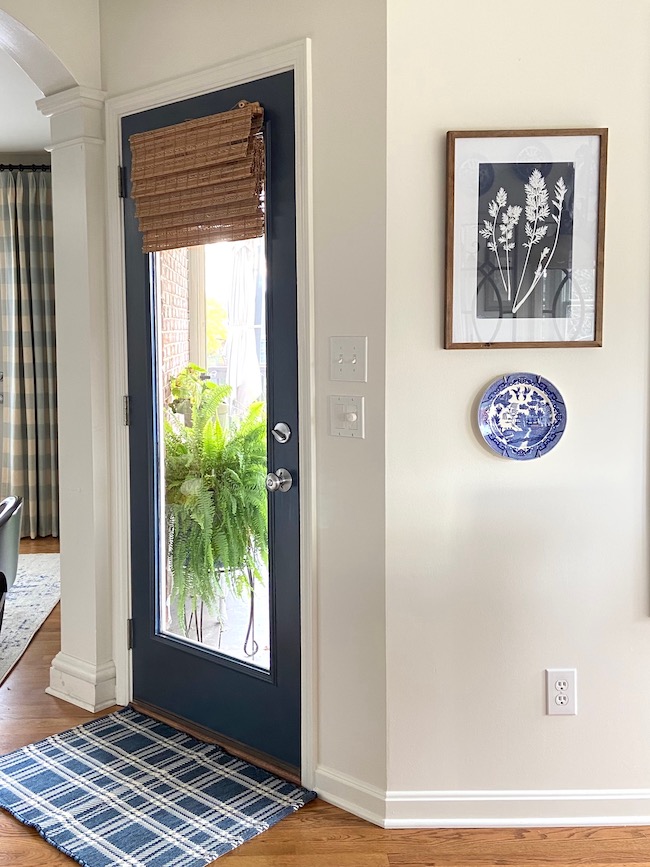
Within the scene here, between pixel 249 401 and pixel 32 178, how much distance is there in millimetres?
3901

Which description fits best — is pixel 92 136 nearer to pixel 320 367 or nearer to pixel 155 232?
pixel 155 232

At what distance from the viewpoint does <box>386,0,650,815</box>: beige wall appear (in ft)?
7.14

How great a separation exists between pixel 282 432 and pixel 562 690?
1.06 m

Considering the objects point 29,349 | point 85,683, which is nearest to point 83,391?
point 85,683

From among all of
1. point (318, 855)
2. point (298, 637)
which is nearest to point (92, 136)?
point (298, 637)

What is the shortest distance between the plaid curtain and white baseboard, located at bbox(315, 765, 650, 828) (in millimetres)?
4137

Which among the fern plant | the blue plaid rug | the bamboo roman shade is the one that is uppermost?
the bamboo roman shade

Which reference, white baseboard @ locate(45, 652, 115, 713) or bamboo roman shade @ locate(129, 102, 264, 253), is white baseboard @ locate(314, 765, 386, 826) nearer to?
white baseboard @ locate(45, 652, 115, 713)

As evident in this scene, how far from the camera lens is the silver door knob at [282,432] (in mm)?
2504

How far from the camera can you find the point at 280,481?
2.51 meters

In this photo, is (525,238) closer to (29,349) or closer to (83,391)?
(83,391)

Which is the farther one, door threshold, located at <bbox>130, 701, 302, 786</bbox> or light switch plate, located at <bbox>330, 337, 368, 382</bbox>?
door threshold, located at <bbox>130, 701, 302, 786</bbox>

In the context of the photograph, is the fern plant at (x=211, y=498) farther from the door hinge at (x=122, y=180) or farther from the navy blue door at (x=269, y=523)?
the door hinge at (x=122, y=180)

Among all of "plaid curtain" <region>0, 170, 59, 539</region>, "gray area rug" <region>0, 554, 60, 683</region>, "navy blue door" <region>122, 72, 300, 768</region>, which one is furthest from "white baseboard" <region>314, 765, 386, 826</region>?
"plaid curtain" <region>0, 170, 59, 539</region>
